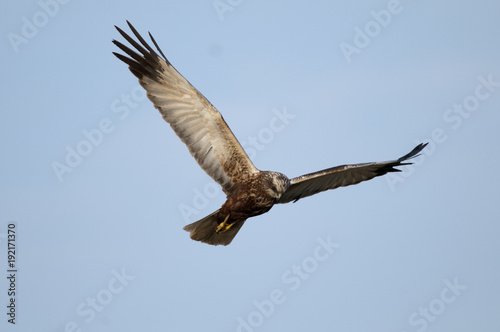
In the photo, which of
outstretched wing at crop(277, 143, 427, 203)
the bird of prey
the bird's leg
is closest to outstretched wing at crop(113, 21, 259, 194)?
the bird of prey

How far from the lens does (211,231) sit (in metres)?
13.0

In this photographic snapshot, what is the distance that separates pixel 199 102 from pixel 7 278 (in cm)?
519

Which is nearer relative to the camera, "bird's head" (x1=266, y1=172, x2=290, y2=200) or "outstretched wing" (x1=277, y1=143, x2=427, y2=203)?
"bird's head" (x1=266, y1=172, x2=290, y2=200)

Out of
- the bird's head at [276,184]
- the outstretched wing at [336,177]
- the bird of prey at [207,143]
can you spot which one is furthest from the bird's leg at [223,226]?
the outstretched wing at [336,177]

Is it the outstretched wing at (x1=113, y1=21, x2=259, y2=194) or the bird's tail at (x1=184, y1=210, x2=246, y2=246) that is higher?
the outstretched wing at (x1=113, y1=21, x2=259, y2=194)

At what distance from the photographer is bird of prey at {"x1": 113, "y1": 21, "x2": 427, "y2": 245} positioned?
1277 cm

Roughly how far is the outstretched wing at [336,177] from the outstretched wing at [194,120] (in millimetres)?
1015

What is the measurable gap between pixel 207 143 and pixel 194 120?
0.45 meters

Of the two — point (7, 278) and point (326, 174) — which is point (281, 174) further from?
point (7, 278)

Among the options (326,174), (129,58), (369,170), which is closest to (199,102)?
(129,58)

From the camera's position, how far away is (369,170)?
547 inches

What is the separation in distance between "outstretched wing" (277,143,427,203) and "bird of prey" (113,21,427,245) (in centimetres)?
2

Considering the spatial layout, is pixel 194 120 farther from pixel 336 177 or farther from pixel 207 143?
pixel 336 177

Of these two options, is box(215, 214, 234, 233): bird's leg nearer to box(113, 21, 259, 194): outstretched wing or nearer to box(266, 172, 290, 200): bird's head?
box(113, 21, 259, 194): outstretched wing
